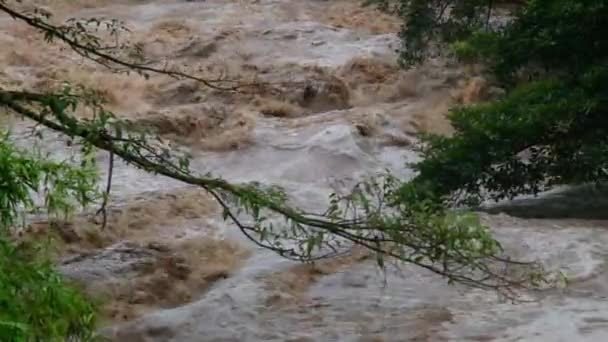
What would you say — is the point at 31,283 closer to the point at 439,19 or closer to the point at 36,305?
the point at 36,305

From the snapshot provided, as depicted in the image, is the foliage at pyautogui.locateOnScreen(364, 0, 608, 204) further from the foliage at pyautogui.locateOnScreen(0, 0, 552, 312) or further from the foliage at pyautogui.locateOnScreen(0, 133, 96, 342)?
the foliage at pyautogui.locateOnScreen(0, 133, 96, 342)

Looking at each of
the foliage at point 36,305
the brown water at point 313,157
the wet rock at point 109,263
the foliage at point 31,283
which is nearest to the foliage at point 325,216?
the foliage at point 31,283

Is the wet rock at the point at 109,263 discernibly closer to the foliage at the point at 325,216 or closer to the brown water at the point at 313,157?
the brown water at the point at 313,157

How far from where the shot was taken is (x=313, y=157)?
9.31 m

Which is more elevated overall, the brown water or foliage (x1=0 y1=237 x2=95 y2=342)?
foliage (x1=0 y1=237 x2=95 y2=342)

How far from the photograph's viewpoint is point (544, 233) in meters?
6.91

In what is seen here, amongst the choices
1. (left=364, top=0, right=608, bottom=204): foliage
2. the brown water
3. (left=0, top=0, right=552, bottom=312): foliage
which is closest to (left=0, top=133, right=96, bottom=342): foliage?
(left=0, top=0, right=552, bottom=312): foliage

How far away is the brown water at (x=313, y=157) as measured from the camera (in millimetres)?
5617

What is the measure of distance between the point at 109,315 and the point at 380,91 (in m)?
5.68

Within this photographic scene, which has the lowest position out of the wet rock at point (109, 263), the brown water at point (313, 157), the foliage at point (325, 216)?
the wet rock at point (109, 263)

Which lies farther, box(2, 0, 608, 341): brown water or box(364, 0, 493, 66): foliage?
box(364, 0, 493, 66): foliage

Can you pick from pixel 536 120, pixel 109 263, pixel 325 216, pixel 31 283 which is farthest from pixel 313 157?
pixel 31 283

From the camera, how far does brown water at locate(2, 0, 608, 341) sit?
221 inches

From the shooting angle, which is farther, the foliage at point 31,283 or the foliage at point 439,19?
the foliage at point 439,19
